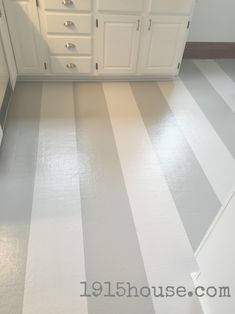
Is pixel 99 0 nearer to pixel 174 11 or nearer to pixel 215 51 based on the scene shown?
pixel 174 11

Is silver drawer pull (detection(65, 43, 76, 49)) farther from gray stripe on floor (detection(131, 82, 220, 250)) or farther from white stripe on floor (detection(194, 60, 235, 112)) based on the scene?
white stripe on floor (detection(194, 60, 235, 112))

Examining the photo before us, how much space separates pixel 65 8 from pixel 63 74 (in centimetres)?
59

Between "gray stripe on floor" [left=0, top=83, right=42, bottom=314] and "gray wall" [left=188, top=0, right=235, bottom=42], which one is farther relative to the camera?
"gray wall" [left=188, top=0, right=235, bottom=42]

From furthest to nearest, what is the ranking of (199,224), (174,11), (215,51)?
(215,51) → (174,11) → (199,224)

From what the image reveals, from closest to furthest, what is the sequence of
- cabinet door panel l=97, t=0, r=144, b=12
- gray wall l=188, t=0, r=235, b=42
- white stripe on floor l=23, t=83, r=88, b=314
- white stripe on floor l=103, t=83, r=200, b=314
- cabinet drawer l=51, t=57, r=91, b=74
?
white stripe on floor l=23, t=83, r=88, b=314 < white stripe on floor l=103, t=83, r=200, b=314 < cabinet door panel l=97, t=0, r=144, b=12 < cabinet drawer l=51, t=57, r=91, b=74 < gray wall l=188, t=0, r=235, b=42

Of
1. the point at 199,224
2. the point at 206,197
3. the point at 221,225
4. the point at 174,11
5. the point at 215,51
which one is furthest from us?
the point at 215,51

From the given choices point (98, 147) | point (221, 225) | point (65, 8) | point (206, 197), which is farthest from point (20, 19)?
point (221, 225)

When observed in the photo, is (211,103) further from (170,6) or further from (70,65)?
(70,65)

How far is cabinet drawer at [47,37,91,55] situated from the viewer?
248 centimetres

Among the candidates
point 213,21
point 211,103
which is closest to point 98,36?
point 211,103

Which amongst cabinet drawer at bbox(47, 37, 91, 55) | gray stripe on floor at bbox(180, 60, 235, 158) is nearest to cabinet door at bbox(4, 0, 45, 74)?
cabinet drawer at bbox(47, 37, 91, 55)

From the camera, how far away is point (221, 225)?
45.4 inches

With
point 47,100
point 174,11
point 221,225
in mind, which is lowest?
point 47,100

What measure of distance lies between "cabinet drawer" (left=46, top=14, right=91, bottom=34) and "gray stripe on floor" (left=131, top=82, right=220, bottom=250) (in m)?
0.75
